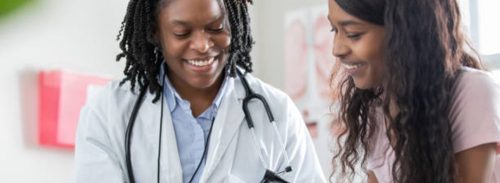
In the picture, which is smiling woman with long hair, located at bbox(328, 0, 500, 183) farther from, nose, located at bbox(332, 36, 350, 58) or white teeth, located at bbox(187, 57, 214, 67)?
white teeth, located at bbox(187, 57, 214, 67)

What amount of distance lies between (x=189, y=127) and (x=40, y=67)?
0.59 metres

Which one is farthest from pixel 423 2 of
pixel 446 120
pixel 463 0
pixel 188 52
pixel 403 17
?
pixel 463 0

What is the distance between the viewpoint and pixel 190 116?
1.45 meters

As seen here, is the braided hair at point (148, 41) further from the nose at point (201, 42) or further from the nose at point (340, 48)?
the nose at point (340, 48)

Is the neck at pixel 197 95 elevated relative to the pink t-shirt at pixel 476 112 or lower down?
lower down

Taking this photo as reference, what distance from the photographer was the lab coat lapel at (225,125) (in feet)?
4.56

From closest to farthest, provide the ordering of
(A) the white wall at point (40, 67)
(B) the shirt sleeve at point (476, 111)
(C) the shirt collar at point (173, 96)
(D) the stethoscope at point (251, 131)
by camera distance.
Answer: (B) the shirt sleeve at point (476, 111), (D) the stethoscope at point (251, 131), (C) the shirt collar at point (173, 96), (A) the white wall at point (40, 67)

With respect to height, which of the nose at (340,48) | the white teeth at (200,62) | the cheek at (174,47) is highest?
the nose at (340,48)

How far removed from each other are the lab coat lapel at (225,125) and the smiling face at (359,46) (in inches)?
16.7

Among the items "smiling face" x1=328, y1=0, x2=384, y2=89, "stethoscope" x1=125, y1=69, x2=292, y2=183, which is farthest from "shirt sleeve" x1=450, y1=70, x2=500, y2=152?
"stethoscope" x1=125, y1=69, x2=292, y2=183

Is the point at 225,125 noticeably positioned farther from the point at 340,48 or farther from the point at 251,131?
the point at 340,48

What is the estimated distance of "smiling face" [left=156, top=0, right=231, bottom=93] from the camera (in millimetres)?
1383

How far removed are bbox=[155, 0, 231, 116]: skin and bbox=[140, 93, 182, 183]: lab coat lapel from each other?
86 mm

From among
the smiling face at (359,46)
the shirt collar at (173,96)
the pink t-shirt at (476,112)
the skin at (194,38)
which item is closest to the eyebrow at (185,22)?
the skin at (194,38)
